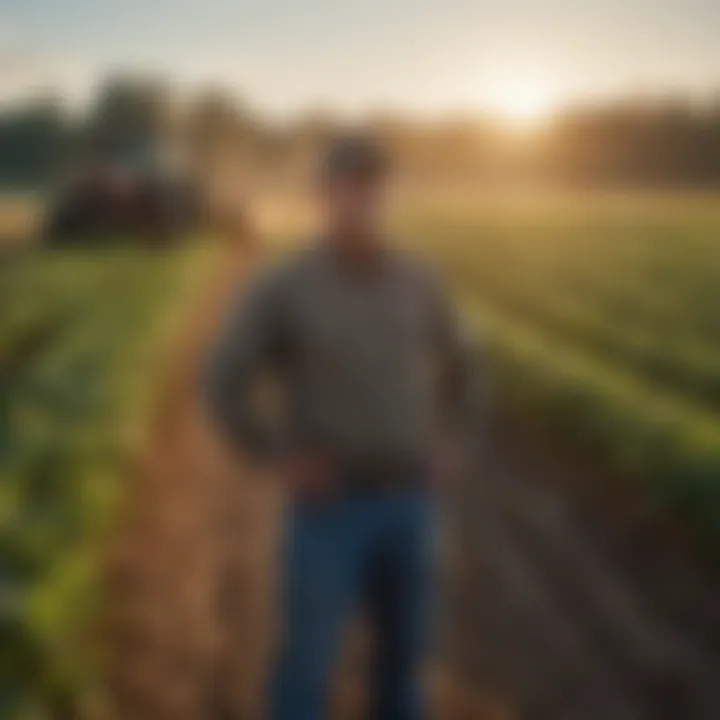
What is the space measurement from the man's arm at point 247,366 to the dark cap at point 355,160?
0.20m

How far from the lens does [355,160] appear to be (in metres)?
2.11

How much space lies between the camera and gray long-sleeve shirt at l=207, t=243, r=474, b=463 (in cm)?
219

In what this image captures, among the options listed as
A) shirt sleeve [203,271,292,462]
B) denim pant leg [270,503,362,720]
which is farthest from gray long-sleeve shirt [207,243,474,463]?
denim pant leg [270,503,362,720]

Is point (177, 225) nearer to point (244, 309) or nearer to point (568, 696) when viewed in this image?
point (568, 696)

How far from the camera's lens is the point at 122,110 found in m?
3.72

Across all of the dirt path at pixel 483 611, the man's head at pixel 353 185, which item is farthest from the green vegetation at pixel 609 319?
the man's head at pixel 353 185

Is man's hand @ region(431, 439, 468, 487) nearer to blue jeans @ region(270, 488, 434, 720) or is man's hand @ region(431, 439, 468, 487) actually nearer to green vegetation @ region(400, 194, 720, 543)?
blue jeans @ region(270, 488, 434, 720)

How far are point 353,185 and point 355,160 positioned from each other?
4 cm

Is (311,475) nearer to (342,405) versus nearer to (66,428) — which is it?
(342,405)

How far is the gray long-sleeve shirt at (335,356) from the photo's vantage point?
7.18 feet

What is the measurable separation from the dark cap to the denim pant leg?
0.57 meters

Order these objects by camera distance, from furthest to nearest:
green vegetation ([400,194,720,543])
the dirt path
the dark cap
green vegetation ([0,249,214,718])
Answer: green vegetation ([400,194,720,543]) < the dirt path < green vegetation ([0,249,214,718]) < the dark cap

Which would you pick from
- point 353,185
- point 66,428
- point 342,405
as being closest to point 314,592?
point 342,405

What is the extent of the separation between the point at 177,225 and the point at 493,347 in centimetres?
194
